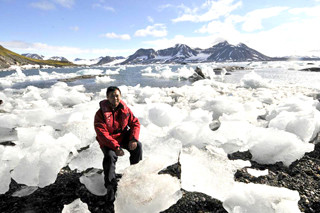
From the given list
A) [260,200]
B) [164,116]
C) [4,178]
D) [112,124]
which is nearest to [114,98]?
[112,124]

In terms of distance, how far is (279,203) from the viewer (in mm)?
2457

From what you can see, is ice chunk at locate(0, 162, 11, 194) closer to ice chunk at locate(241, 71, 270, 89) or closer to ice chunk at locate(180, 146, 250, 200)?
ice chunk at locate(180, 146, 250, 200)

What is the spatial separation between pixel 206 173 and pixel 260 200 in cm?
75

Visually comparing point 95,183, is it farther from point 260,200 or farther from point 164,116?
point 164,116

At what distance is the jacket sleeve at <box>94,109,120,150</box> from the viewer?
2.84m

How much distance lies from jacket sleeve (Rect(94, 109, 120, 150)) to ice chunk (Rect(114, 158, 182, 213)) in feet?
1.39

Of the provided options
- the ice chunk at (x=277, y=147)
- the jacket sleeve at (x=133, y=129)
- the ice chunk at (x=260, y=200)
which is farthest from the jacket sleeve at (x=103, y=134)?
the ice chunk at (x=277, y=147)

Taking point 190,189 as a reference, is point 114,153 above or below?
above

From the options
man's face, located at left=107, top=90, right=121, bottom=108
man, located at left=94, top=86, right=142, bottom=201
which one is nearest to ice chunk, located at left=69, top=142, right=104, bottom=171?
man, located at left=94, top=86, right=142, bottom=201

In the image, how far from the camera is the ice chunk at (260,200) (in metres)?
2.45

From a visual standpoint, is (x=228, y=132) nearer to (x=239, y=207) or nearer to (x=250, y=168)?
(x=250, y=168)

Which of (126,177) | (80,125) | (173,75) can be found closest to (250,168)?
(126,177)

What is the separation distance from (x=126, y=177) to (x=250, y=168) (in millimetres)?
2300

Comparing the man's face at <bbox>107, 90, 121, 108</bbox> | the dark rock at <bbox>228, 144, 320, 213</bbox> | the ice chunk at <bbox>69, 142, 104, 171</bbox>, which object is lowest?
the dark rock at <bbox>228, 144, 320, 213</bbox>
